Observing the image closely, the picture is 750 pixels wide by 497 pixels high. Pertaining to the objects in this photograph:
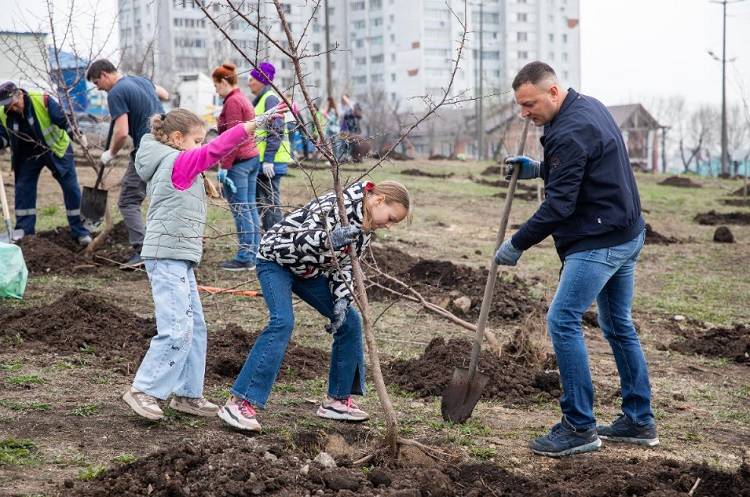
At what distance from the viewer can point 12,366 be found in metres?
5.64

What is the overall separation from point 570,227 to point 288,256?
1.30 m

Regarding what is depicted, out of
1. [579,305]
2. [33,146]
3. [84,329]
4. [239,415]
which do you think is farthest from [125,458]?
[33,146]

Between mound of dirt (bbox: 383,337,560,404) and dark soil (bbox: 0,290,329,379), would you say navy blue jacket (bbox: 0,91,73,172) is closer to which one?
dark soil (bbox: 0,290,329,379)

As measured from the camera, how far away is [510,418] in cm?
514

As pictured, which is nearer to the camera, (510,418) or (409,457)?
(409,457)

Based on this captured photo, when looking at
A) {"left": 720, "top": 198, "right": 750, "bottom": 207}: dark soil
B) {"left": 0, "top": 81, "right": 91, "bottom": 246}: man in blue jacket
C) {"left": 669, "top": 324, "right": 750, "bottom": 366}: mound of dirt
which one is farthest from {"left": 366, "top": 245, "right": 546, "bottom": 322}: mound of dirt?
{"left": 720, "top": 198, "right": 750, "bottom": 207}: dark soil

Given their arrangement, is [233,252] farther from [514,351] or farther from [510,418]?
[510,418]

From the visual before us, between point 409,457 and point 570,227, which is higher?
point 570,227

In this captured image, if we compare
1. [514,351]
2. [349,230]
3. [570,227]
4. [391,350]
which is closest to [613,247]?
[570,227]

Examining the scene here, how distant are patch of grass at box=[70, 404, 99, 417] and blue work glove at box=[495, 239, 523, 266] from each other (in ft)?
6.92

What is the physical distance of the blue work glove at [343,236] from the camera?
158 inches

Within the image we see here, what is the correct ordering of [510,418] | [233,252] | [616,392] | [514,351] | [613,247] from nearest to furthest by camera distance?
[613,247]
[510,418]
[616,392]
[514,351]
[233,252]

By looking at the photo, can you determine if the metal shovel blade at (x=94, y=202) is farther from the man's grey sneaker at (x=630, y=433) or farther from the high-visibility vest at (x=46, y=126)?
the man's grey sneaker at (x=630, y=433)

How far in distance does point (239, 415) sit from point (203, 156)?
1.20 m
